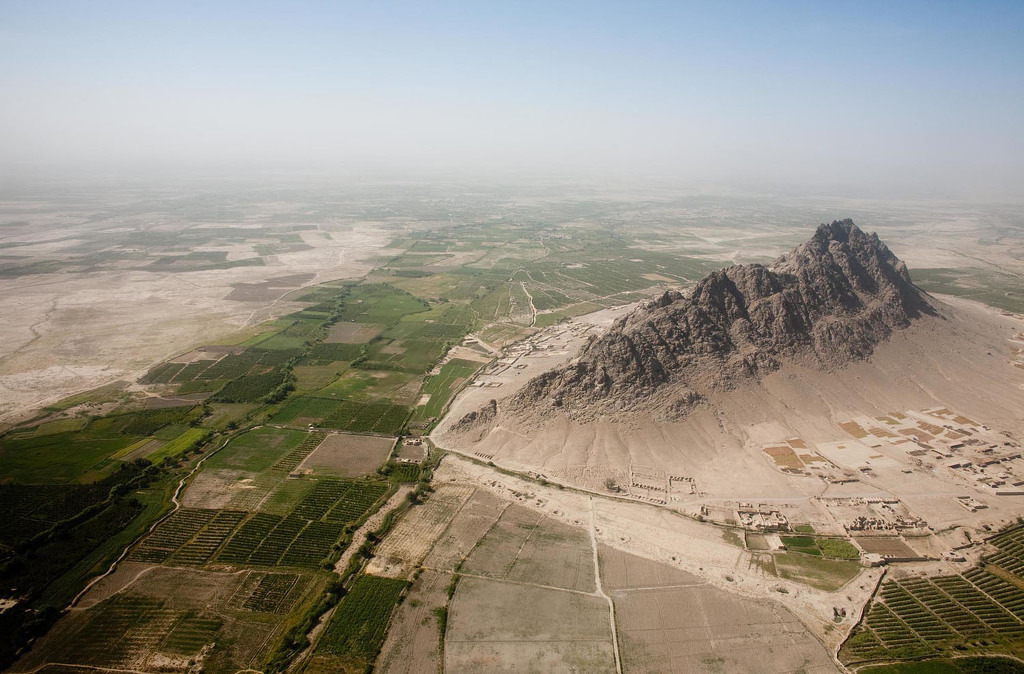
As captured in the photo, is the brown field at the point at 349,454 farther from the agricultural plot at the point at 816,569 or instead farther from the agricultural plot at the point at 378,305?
the agricultural plot at the point at 378,305

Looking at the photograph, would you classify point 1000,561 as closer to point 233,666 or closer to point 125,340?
point 233,666

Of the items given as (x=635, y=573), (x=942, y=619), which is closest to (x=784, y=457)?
(x=942, y=619)

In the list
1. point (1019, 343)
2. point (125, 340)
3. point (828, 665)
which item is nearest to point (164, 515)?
point (828, 665)

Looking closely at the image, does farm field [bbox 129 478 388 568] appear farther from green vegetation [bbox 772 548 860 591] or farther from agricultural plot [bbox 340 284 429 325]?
agricultural plot [bbox 340 284 429 325]

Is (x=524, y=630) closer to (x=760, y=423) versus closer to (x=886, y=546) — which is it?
(x=886, y=546)

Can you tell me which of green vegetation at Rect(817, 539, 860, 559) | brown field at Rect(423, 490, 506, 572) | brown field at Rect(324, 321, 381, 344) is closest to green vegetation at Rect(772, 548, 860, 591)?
green vegetation at Rect(817, 539, 860, 559)

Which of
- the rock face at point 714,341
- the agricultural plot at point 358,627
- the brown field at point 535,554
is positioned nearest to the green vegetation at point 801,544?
the brown field at point 535,554
